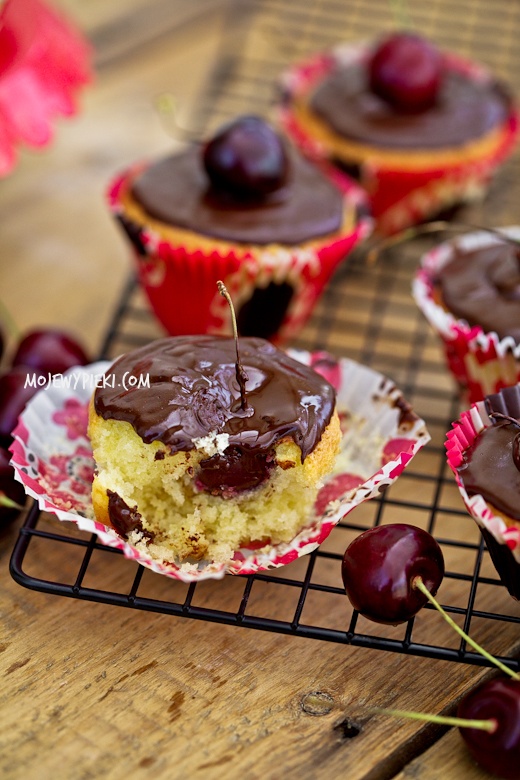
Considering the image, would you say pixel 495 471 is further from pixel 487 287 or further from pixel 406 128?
pixel 406 128

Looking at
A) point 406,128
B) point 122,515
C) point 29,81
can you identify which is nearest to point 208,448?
point 122,515

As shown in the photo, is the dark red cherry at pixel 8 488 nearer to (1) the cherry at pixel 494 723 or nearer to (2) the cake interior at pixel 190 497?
(2) the cake interior at pixel 190 497

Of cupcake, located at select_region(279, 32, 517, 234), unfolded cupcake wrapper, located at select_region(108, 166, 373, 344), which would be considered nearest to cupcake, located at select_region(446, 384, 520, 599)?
unfolded cupcake wrapper, located at select_region(108, 166, 373, 344)

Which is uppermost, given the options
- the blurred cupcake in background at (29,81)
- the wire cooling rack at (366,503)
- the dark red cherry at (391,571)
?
the blurred cupcake in background at (29,81)

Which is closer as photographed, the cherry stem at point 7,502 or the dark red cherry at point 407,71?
the cherry stem at point 7,502

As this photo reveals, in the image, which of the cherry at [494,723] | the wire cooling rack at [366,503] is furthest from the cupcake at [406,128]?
the cherry at [494,723]
